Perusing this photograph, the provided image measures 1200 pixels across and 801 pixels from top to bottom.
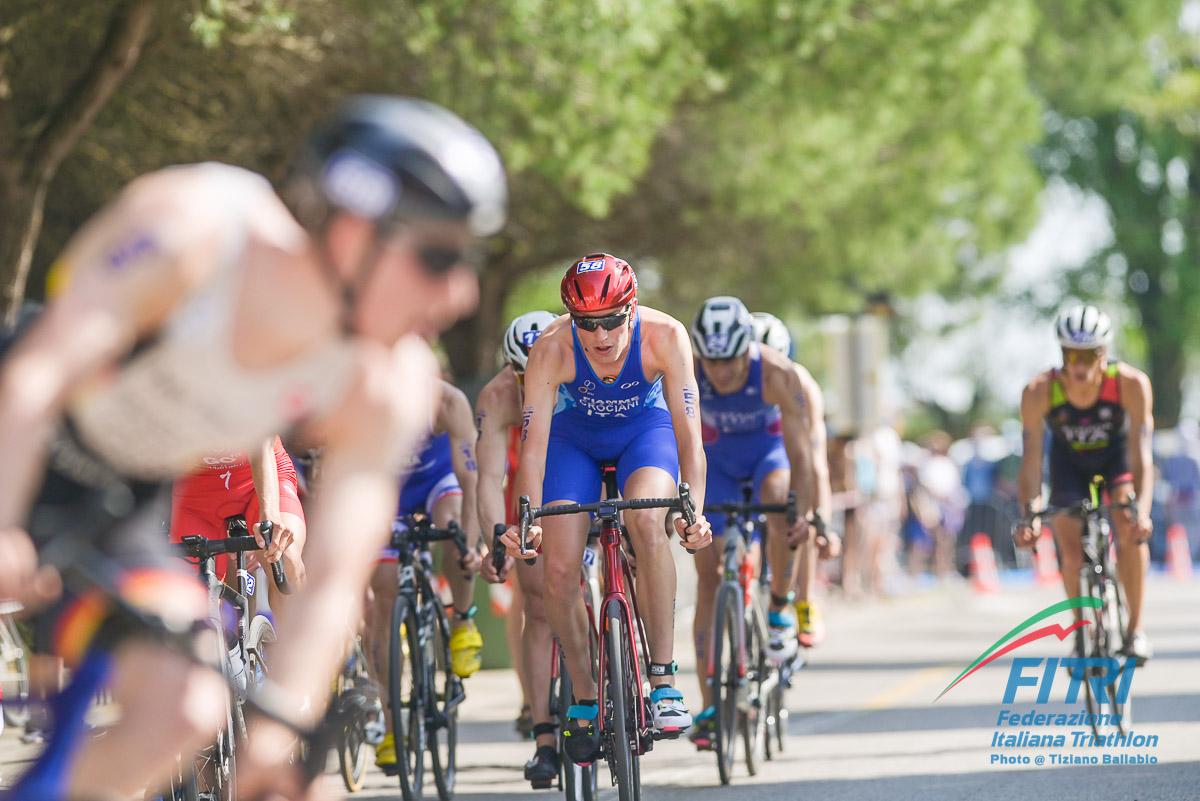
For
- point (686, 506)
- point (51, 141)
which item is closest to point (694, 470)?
point (686, 506)

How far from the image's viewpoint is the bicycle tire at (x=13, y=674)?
11164 mm

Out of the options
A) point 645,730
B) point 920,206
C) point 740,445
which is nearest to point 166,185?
point 645,730

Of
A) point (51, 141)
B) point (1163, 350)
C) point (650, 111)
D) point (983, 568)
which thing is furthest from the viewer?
point (1163, 350)

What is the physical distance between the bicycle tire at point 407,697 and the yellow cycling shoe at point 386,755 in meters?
0.15

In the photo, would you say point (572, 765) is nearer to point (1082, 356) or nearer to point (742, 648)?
point (742, 648)

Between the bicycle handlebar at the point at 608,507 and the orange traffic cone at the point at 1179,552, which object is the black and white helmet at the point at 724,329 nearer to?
the bicycle handlebar at the point at 608,507

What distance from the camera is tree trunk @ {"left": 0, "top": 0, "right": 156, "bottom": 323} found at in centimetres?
1243

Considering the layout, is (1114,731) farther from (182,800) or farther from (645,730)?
(182,800)

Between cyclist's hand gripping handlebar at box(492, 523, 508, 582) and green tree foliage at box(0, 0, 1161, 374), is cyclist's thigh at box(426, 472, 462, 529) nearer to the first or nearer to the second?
cyclist's hand gripping handlebar at box(492, 523, 508, 582)

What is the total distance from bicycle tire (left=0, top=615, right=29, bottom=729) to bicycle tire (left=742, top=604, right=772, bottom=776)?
457cm

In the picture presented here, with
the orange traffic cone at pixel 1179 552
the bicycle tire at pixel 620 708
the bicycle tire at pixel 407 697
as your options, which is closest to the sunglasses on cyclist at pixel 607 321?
the bicycle tire at pixel 620 708

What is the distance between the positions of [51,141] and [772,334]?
18.0 feet

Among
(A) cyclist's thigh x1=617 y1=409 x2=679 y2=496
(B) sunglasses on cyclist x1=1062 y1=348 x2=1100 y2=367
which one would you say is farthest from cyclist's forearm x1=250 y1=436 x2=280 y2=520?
(B) sunglasses on cyclist x1=1062 y1=348 x2=1100 y2=367

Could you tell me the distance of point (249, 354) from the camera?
3.74 meters
